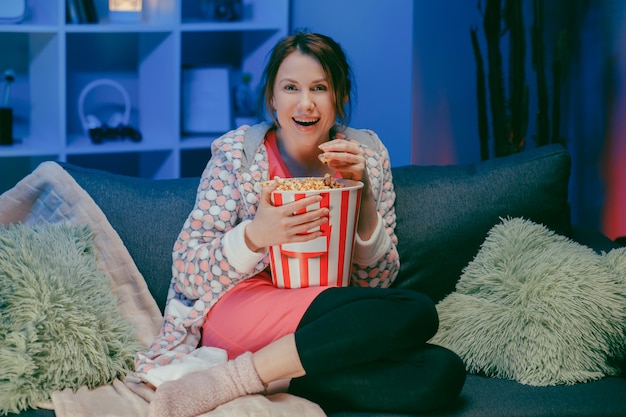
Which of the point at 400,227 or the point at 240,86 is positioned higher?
the point at 240,86

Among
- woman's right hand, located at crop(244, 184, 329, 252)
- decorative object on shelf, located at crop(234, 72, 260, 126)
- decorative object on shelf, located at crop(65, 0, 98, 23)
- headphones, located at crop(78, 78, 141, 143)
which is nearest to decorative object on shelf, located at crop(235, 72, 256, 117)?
decorative object on shelf, located at crop(234, 72, 260, 126)

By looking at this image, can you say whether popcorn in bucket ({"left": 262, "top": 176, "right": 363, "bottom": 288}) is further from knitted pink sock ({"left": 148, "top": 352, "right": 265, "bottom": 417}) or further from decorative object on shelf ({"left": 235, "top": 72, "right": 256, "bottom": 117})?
decorative object on shelf ({"left": 235, "top": 72, "right": 256, "bottom": 117})

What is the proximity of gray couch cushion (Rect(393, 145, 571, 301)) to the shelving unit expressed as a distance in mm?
1413

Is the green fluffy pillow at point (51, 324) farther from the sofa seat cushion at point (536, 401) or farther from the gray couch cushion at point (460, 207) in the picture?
the gray couch cushion at point (460, 207)

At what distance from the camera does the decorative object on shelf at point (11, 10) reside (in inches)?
127

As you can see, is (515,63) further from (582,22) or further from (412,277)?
(412,277)

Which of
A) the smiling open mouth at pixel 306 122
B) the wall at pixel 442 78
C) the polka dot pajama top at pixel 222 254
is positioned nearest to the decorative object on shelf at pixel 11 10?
the wall at pixel 442 78

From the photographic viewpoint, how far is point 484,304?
78.5 inches

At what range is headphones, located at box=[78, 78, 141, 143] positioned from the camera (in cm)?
340

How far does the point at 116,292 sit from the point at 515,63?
1890 millimetres

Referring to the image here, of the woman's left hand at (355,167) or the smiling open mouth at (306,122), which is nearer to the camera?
the woman's left hand at (355,167)

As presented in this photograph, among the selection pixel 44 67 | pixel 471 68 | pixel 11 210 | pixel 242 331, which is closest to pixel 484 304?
pixel 242 331

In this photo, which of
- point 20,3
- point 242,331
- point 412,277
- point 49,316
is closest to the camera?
point 49,316

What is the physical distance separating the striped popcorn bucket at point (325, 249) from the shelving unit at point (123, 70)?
5.46 feet
